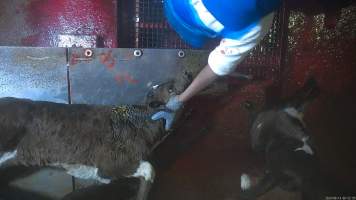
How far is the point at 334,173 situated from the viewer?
372 centimetres

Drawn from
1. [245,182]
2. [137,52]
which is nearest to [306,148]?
[245,182]

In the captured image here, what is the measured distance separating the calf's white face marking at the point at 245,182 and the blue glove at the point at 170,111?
3.14ft

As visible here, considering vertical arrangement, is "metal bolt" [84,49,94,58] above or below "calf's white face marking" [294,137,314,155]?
above

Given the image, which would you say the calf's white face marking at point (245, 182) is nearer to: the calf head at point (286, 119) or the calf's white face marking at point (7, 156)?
the calf head at point (286, 119)

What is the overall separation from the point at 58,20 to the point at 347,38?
2822mm

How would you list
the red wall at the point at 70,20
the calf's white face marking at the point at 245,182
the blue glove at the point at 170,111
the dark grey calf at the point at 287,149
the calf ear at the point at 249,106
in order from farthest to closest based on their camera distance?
the calf ear at the point at 249,106, the red wall at the point at 70,20, the calf's white face marking at the point at 245,182, the dark grey calf at the point at 287,149, the blue glove at the point at 170,111

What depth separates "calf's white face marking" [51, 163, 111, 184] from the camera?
3.15 m

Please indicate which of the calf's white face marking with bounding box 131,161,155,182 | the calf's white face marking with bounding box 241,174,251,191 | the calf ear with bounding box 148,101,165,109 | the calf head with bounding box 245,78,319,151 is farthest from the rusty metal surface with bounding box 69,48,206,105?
the calf's white face marking with bounding box 241,174,251,191

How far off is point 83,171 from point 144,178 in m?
0.56

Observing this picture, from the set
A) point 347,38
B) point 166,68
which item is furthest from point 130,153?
point 347,38

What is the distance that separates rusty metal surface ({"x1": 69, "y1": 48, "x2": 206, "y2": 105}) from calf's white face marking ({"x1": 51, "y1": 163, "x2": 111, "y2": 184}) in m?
0.58

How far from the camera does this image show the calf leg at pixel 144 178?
306 cm

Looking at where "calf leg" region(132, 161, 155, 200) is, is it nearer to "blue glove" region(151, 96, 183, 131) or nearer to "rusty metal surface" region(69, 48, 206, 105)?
"blue glove" region(151, 96, 183, 131)

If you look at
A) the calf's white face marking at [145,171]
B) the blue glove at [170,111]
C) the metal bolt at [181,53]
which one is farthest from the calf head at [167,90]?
the calf's white face marking at [145,171]
